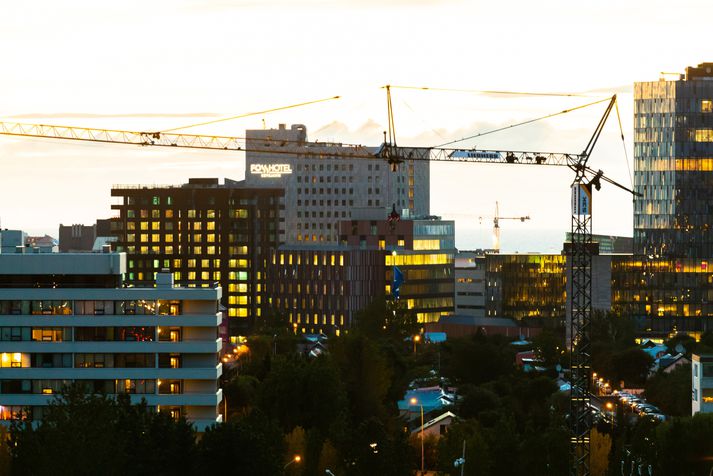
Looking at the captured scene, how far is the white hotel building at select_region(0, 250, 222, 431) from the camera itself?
498ft

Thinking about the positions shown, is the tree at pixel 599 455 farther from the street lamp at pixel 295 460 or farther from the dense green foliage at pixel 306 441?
the street lamp at pixel 295 460

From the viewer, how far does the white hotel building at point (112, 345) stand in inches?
5974

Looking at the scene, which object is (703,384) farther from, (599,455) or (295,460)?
(295,460)

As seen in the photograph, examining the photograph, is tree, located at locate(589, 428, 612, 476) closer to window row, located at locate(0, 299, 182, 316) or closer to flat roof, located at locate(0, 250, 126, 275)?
window row, located at locate(0, 299, 182, 316)

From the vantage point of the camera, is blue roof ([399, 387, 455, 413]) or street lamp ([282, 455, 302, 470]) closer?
street lamp ([282, 455, 302, 470])

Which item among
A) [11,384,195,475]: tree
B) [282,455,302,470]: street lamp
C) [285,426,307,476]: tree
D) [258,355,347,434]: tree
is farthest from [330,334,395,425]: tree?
[11,384,195,475]: tree

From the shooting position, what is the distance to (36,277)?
156 metres

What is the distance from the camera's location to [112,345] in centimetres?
15212

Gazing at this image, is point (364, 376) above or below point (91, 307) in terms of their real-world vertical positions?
below

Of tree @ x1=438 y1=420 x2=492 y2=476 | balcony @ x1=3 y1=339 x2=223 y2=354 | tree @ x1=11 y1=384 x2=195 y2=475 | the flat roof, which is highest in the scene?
→ the flat roof

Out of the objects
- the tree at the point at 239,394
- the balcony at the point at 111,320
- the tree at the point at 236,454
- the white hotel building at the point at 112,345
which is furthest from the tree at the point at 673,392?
the tree at the point at 236,454

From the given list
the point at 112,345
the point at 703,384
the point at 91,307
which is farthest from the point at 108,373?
the point at 703,384

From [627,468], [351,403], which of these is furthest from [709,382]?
[627,468]

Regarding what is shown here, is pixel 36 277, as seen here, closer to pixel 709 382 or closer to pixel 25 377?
pixel 25 377
